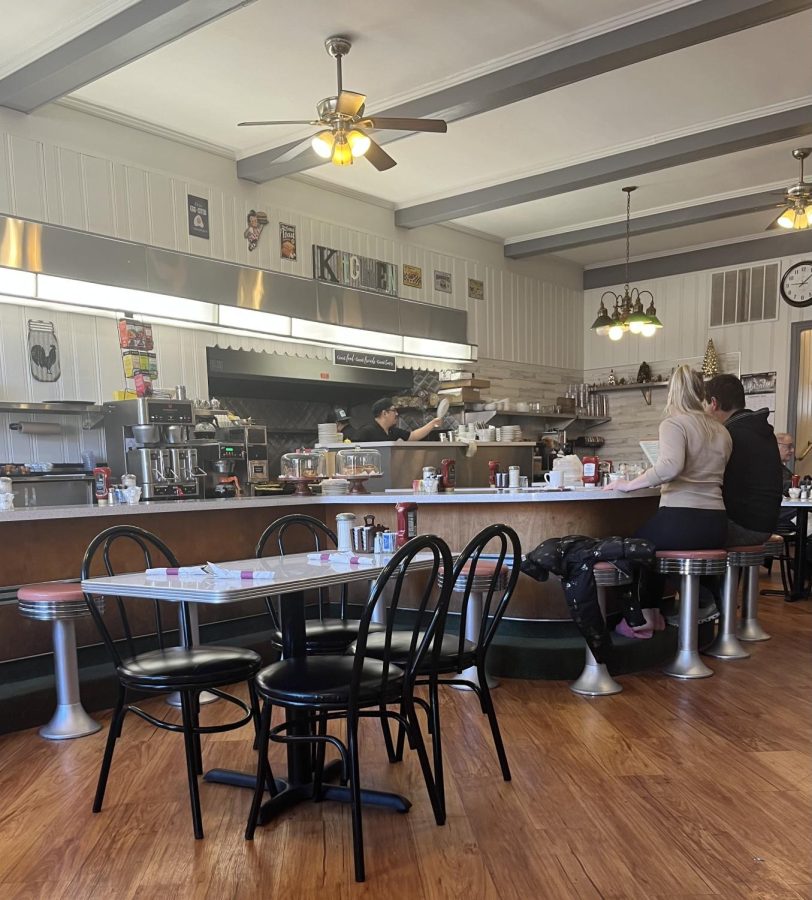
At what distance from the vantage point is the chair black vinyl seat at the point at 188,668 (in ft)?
8.02

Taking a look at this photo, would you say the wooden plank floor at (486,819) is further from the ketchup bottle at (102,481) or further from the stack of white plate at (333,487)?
the ketchup bottle at (102,481)

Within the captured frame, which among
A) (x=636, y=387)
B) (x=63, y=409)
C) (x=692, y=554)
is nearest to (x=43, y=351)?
(x=63, y=409)

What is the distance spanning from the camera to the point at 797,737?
3283mm

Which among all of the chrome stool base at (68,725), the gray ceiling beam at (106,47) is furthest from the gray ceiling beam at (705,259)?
the chrome stool base at (68,725)

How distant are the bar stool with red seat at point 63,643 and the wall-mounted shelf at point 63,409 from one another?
2081mm

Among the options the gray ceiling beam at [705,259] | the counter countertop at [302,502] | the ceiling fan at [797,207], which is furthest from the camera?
the gray ceiling beam at [705,259]

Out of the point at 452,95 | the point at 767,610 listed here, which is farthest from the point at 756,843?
the point at 452,95

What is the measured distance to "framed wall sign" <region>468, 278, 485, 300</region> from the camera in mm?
9141

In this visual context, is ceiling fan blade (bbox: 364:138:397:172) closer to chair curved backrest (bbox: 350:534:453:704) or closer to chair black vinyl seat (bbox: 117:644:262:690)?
chair curved backrest (bbox: 350:534:453:704)

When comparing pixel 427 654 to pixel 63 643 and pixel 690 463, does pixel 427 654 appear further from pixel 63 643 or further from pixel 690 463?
pixel 690 463

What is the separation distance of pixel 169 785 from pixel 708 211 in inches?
299

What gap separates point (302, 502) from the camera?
15.8 feet

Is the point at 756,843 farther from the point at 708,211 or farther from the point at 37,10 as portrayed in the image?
the point at 708,211

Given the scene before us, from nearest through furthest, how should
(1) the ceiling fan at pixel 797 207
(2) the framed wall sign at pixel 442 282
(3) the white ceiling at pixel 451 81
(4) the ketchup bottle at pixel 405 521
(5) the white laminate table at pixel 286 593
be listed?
(5) the white laminate table at pixel 286 593 → (4) the ketchup bottle at pixel 405 521 → (3) the white ceiling at pixel 451 81 → (1) the ceiling fan at pixel 797 207 → (2) the framed wall sign at pixel 442 282
